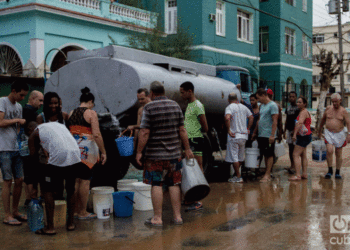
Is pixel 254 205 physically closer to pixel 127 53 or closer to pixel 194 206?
pixel 194 206

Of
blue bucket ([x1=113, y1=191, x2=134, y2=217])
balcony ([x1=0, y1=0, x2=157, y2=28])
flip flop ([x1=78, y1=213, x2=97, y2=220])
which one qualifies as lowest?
flip flop ([x1=78, y1=213, x2=97, y2=220])

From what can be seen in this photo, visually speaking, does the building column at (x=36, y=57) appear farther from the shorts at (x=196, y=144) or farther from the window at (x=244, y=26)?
the window at (x=244, y=26)

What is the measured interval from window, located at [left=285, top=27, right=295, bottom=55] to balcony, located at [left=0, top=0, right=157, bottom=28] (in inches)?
455

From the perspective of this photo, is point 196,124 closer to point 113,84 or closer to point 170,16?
point 113,84

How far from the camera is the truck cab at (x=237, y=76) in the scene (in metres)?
12.7

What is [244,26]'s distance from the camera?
87.1ft

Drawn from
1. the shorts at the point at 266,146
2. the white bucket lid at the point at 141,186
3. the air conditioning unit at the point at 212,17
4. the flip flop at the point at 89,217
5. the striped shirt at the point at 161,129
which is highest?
the air conditioning unit at the point at 212,17

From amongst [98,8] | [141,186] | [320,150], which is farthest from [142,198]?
[98,8]

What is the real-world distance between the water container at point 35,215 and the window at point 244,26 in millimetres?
22161

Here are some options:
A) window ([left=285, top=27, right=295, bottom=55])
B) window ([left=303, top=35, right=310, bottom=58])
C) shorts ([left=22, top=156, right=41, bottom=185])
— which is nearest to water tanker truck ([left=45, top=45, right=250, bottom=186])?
shorts ([left=22, top=156, right=41, bottom=185])

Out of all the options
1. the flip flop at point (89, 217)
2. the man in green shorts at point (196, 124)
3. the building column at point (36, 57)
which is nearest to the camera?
the flip flop at point (89, 217)

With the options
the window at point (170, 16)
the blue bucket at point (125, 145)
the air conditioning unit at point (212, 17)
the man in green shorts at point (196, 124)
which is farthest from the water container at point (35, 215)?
the air conditioning unit at point (212, 17)

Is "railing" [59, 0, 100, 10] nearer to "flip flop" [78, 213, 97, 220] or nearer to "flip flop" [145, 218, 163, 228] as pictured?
"flip flop" [78, 213, 97, 220]

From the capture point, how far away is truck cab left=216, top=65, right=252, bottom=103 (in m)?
12.7
